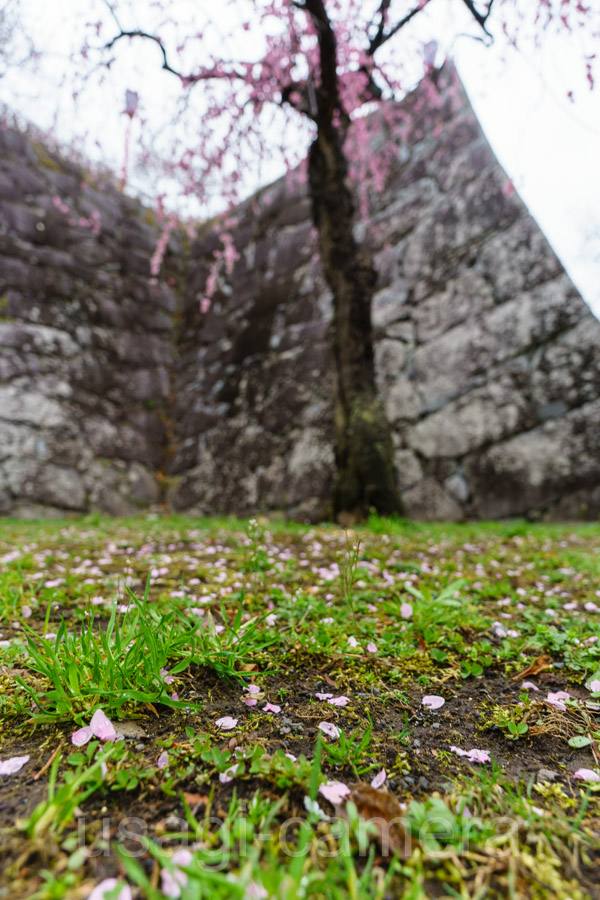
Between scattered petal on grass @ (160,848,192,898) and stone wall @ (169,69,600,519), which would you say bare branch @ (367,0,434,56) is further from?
scattered petal on grass @ (160,848,192,898)

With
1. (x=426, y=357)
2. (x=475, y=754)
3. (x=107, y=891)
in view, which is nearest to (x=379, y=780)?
(x=475, y=754)

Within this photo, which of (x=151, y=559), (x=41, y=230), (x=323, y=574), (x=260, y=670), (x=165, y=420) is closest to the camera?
(x=260, y=670)

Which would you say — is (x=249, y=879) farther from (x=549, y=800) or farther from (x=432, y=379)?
(x=432, y=379)

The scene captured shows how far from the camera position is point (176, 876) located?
0.58 metres

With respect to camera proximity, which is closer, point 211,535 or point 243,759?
point 243,759

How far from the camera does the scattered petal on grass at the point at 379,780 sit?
799 mm

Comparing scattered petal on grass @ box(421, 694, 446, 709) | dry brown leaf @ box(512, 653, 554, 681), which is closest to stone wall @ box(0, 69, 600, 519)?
dry brown leaf @ box(512, 653, 554, 681)

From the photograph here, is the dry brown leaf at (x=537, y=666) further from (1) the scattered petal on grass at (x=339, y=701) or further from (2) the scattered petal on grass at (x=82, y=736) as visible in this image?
(2) the scattered petal on grass at (x=82, y=736)

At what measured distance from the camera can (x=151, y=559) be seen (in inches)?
88.7

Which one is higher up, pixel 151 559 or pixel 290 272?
pixel 290 272

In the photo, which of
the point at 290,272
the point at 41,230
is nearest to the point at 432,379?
the point at 290,272

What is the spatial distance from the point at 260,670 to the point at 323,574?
31.8 inches

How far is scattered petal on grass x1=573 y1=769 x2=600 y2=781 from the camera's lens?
2.78 feet

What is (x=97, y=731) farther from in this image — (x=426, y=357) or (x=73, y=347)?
(x=73, y=347)
